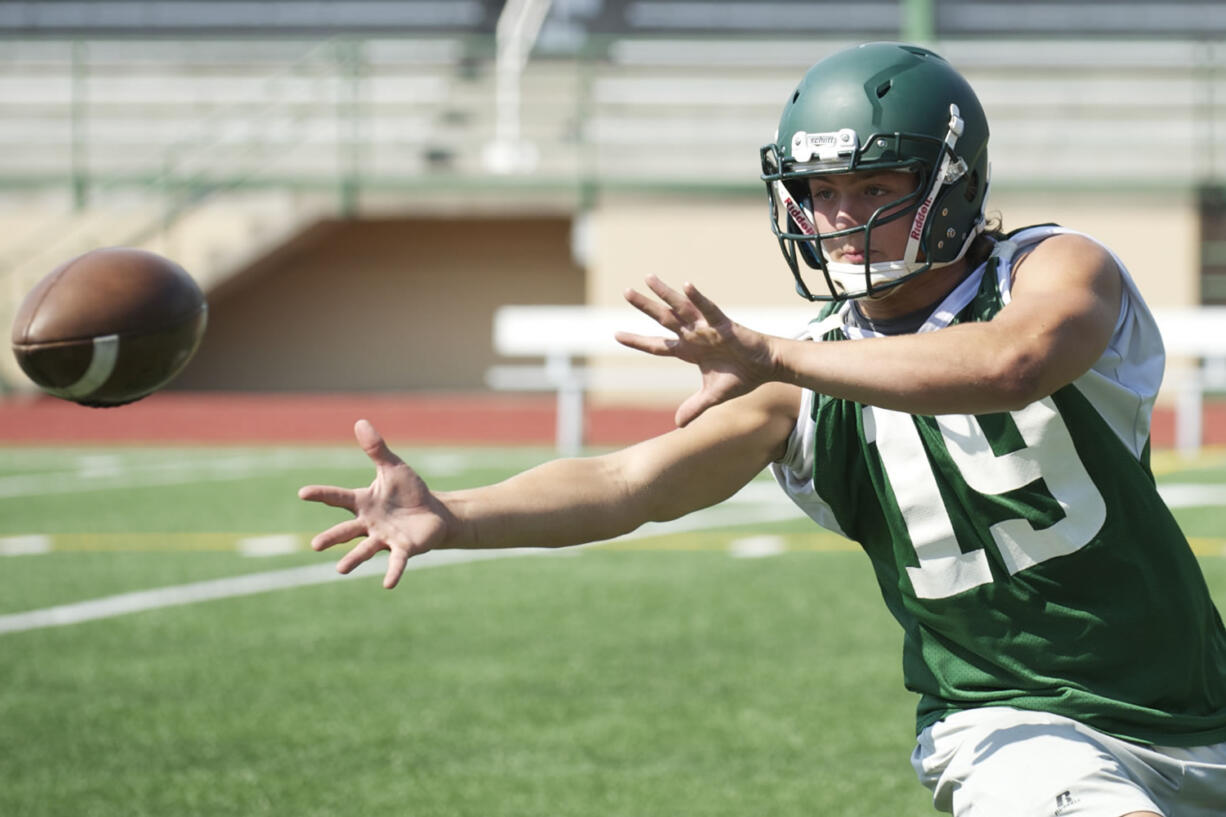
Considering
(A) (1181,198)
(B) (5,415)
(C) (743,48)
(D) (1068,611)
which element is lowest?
(B) (5,415)

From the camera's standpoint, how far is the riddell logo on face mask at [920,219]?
8.75 ft

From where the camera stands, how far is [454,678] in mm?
5453

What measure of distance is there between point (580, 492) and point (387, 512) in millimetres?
382

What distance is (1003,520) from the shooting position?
263cm

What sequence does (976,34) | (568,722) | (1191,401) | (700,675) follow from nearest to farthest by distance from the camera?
(568,722), (700,675), (1191,401), (976,34)

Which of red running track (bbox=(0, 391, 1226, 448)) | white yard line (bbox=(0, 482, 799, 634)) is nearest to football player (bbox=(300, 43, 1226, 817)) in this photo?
white yard line (bbox=(0, 482, 799, 634))

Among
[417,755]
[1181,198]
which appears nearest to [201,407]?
[1181,198]

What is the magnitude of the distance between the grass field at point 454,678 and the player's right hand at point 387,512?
1.52 m

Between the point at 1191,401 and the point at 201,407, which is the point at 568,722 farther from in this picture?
the point at 201,407

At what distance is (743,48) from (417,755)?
15747 millimetres

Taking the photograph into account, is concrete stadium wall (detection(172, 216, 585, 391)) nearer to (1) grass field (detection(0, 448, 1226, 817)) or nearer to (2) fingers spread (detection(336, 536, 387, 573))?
(1) grass field (detection(0, 448, 1226, 817))

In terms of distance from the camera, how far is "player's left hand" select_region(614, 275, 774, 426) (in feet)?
7.45

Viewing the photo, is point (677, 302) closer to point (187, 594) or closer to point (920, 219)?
point (920, 219)

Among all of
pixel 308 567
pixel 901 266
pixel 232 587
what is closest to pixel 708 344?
pixel 901 266
